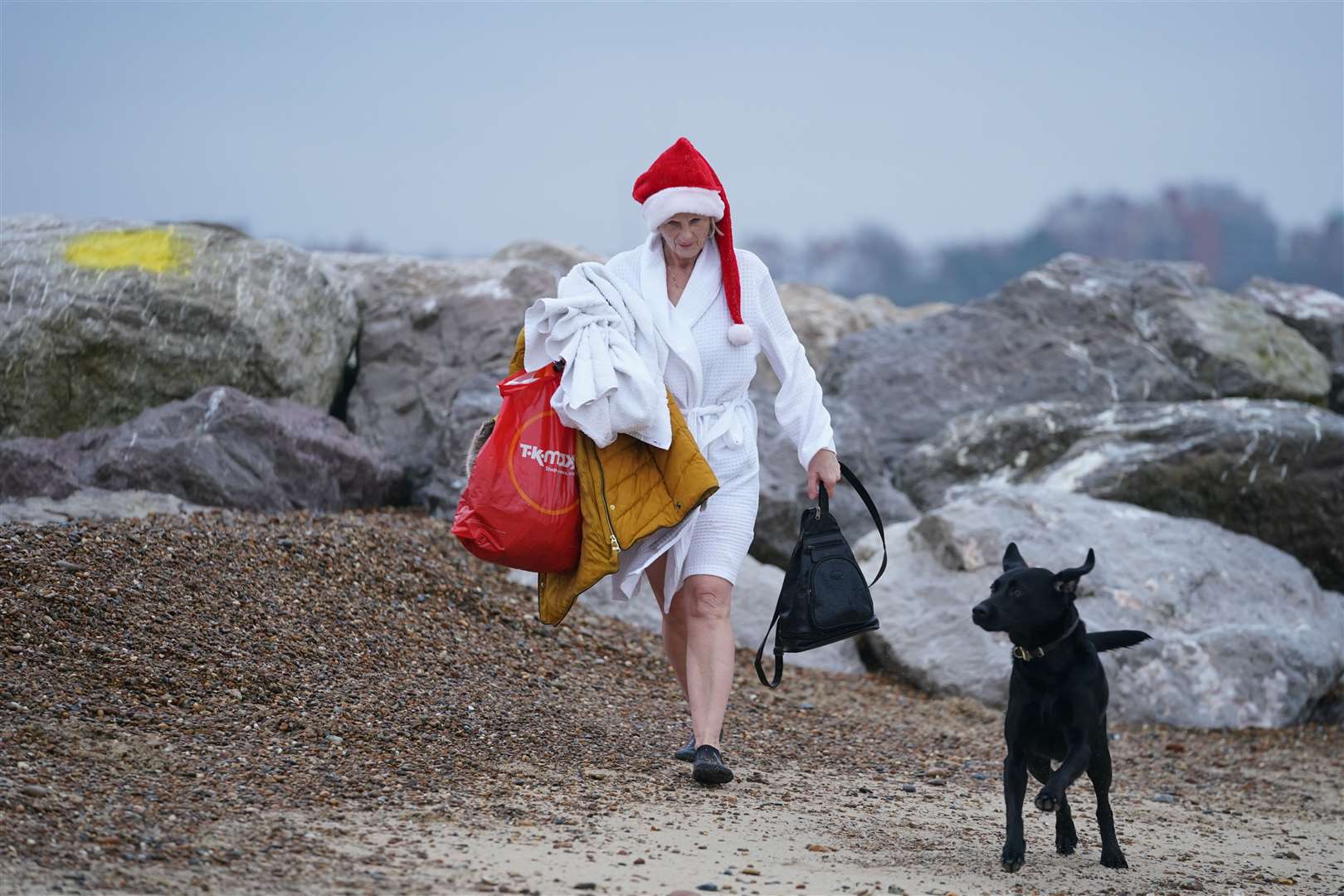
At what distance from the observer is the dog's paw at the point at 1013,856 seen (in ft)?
14.3

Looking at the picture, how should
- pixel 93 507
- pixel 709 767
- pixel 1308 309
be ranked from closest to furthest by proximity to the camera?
1. pixel 709 767
2. pixel 93 507
3. pixel 1308 309

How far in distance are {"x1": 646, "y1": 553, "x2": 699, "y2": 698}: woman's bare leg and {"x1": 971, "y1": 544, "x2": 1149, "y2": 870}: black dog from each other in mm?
1339

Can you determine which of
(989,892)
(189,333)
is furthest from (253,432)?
(989,892)

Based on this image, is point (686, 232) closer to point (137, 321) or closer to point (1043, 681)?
point (1043, 681)

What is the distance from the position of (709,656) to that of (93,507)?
3.72m

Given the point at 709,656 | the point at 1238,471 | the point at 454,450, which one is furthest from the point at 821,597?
the point at 1238,471

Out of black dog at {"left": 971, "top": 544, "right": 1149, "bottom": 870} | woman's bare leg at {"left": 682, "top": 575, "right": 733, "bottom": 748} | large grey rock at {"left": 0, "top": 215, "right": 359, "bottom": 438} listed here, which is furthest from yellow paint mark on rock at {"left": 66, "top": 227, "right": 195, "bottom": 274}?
black dog at {"left": 971, "top": 544, "right": 1149, "bottom": 870}

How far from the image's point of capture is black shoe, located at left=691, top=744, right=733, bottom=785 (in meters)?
4.98

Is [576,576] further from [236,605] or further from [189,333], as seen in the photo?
[189,333]

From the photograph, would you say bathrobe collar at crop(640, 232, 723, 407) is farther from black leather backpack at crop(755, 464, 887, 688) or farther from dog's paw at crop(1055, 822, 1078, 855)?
dog's paw at crop(1055, 822, 1078, 855)

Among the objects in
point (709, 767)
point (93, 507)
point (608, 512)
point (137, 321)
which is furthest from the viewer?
point (137, 321)

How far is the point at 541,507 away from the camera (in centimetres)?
482

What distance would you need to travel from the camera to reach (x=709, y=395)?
5.24m

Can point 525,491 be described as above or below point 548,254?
below
